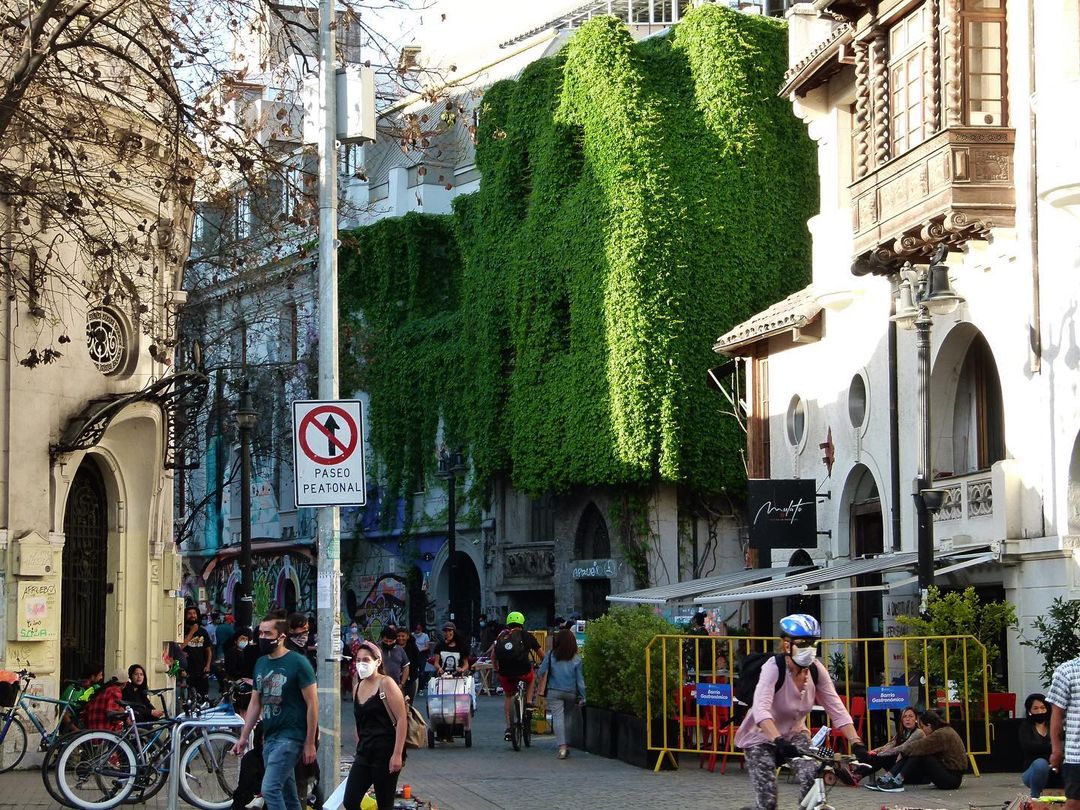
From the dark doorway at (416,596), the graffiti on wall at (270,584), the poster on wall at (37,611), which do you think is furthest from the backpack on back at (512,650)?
the graffiti on wall at (270,584)

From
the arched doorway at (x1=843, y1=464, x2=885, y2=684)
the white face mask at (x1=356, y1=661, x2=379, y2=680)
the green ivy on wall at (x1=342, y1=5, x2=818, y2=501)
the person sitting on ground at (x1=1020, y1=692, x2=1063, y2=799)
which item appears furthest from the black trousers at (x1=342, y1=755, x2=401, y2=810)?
the green ivy on wall at (x1=342, y1=5, x2=818, y2=501)

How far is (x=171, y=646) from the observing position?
23984mm

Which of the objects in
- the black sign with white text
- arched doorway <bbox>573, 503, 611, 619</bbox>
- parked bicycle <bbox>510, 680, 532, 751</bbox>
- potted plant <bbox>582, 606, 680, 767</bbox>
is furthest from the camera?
arched doorway <bbox>573, 503, 611, 619</bbox>

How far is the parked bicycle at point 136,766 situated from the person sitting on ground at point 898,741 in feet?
22.3

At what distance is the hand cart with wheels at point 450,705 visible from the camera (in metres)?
23.9

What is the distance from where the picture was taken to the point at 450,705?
78.6 ft

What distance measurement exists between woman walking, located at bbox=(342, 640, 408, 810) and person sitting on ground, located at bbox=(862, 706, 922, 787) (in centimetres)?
709

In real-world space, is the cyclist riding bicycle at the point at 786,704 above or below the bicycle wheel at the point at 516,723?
above

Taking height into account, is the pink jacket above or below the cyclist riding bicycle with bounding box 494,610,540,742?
above

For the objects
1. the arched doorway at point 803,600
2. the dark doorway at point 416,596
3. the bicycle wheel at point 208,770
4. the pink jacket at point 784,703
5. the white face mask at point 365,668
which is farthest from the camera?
the dark doorway at point 416,596

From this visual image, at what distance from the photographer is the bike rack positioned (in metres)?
14.8

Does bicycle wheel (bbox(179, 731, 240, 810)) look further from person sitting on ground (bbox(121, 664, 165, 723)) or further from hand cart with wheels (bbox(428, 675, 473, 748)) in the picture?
hand cart with wheels (bbox(428, 675, 473, 748))

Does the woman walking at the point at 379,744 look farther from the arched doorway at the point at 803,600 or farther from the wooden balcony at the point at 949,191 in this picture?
the arched doorway at the point at 803,600

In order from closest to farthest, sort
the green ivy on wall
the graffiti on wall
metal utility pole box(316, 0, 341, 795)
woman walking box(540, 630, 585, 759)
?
metal utility pole box(316, 0, 341, 795), woman walking box(540, 630, 585, 759), the green ivy on wall, the graffiti on wall
